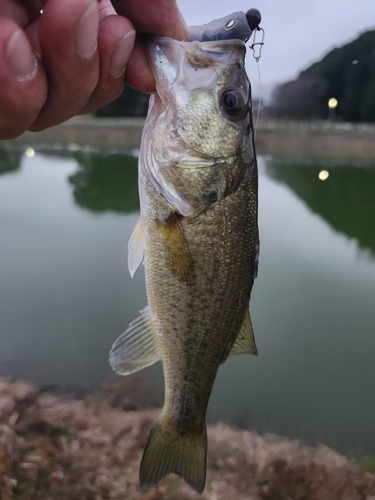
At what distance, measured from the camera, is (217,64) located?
0.96m

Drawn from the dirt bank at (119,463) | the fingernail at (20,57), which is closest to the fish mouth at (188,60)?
the fingernail at (20,57)

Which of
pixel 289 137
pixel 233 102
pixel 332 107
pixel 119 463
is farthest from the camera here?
pixel 332 107

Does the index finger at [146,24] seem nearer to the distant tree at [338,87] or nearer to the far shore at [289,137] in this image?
the far shore at [289,137]

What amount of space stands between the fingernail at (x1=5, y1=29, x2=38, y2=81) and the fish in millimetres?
311

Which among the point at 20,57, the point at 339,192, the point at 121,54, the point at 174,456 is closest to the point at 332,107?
the point at 339,192

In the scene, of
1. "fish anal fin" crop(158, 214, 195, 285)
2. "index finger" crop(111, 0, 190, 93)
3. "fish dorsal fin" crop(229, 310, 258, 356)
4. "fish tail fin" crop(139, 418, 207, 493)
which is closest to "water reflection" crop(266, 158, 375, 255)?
"fish dorsal fin" crop(229, 310, 258, 356)

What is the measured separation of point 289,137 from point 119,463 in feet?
36.1

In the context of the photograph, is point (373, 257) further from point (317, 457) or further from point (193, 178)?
point (193, 178)

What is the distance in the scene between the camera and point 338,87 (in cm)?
1352

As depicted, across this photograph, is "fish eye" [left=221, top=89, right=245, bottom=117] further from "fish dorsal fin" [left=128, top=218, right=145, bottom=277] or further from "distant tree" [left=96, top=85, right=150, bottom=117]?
"distant tree" [left=96, top=85, right=150, bottom=117]

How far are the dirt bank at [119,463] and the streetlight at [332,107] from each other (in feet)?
39.4

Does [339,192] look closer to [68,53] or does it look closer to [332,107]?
[332,107]

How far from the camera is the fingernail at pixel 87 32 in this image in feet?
2.26

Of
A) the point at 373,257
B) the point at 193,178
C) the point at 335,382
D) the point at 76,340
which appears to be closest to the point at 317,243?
the point at 373,257
